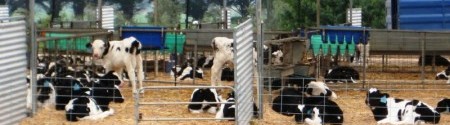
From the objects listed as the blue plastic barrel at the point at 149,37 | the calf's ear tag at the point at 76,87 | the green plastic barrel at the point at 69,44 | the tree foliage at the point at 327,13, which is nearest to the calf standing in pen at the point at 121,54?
the green plastic barrel at the point at 69,44

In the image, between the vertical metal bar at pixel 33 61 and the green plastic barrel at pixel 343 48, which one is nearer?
the vertical metal bar at pixel 33 61

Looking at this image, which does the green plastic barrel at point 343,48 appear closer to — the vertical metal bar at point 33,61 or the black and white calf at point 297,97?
the black and white calf at point 297,97

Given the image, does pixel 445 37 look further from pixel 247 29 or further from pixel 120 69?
pixel 247 29

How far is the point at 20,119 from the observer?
13844 mm

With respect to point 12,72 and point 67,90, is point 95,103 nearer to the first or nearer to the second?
point 67,90

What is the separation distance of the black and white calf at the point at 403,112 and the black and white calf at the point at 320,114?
68 centimetres

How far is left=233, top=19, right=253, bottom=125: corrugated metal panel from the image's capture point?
12703mm

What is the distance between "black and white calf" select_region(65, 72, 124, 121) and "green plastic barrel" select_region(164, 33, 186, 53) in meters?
4.02

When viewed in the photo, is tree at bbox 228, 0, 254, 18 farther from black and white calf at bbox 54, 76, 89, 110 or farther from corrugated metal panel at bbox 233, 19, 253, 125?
corrugated metal panel at bbox 233, 19, 253, 125

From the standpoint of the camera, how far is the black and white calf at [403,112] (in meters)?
14.3

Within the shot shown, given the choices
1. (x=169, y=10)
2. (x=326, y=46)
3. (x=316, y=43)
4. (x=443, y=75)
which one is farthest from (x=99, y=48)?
(x=169, y=10)

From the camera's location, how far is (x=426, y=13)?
2375 cm

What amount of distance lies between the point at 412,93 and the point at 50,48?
21.7 feet

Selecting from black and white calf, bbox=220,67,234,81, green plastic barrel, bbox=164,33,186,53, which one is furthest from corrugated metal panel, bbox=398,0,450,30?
green plastic barrel, bbox=164,33,186,53
